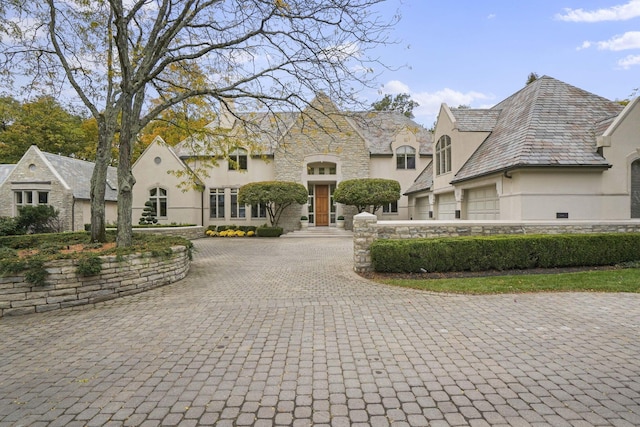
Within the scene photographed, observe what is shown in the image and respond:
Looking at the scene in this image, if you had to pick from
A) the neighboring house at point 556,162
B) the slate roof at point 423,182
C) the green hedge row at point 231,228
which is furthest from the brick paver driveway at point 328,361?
the green hedge row at point 231,228

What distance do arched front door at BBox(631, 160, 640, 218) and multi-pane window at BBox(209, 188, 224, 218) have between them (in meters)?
23.2

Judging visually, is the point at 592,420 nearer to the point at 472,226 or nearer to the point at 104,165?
the point at 472,226

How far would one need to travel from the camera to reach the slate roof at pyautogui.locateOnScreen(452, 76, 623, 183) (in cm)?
1219

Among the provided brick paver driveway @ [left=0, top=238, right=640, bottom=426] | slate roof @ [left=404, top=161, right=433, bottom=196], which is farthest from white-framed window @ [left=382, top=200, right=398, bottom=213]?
brick paver driveway @ [left=0, top=238, right=640, bottom=426]

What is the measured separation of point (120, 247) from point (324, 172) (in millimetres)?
18469

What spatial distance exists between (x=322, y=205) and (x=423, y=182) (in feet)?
25.3

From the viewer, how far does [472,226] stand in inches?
426

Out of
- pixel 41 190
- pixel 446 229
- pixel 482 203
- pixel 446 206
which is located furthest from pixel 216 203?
pixel 446 229

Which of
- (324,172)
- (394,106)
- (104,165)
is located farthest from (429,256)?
(394,106)

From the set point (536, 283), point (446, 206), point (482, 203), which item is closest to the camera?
point (536, 283)

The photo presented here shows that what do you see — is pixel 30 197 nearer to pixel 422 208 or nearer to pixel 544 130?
pixel 422 208

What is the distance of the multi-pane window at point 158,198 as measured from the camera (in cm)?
2427

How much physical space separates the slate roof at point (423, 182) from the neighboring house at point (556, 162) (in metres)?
4.83

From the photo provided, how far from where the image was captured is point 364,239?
10.2 meters
